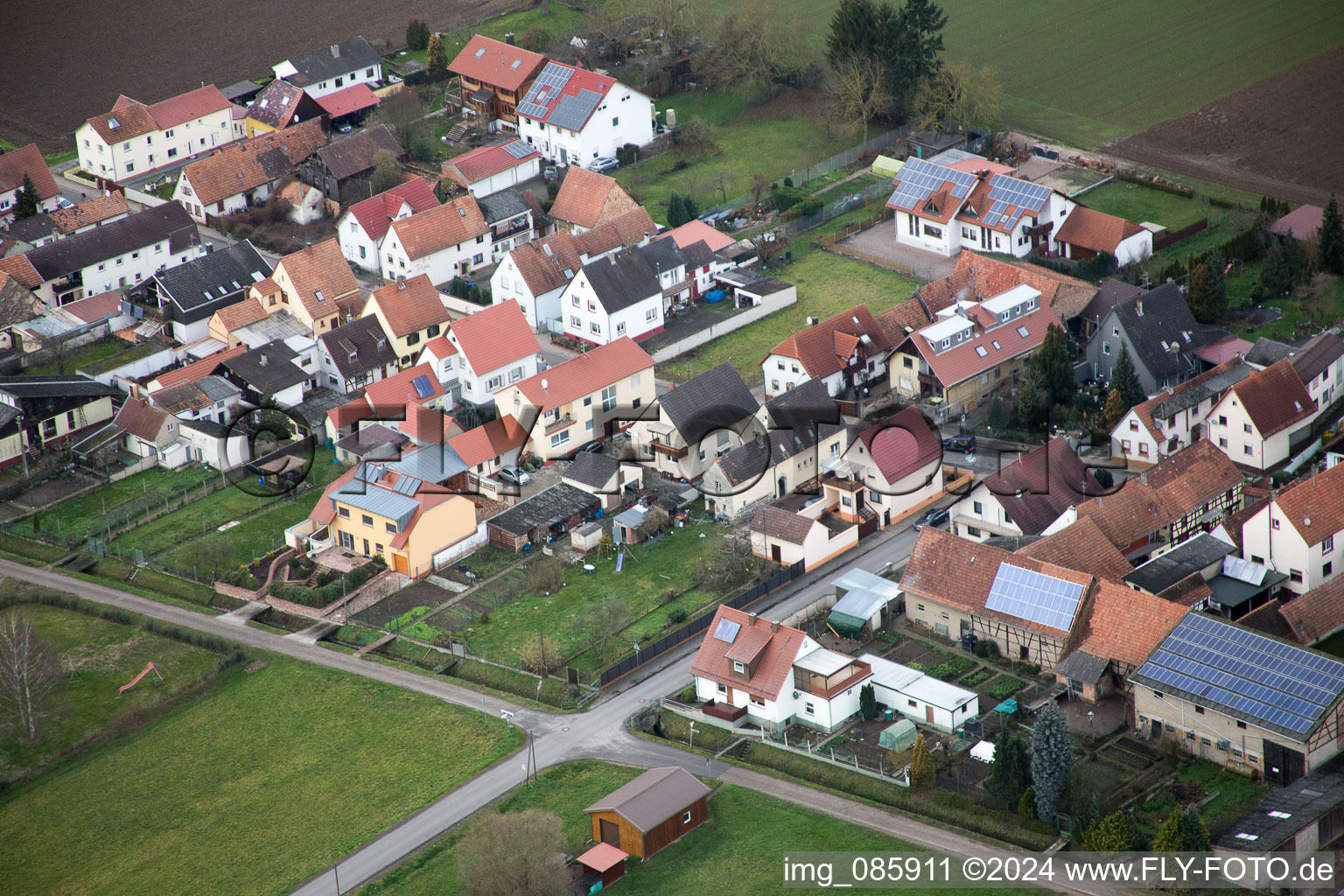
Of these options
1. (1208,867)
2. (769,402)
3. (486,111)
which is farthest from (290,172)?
(1208,867)

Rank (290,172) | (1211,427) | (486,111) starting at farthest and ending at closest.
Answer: (486,111)
(290,172)
(1211,427)

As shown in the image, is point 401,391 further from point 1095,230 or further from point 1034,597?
point 1095,230

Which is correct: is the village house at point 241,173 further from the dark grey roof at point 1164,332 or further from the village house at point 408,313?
the dark grey roof at point 1164,332

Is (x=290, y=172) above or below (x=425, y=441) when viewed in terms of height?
above

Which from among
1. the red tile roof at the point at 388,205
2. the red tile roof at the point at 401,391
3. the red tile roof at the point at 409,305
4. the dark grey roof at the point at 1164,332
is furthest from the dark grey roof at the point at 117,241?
the dark grey roof at the point at 1164,332

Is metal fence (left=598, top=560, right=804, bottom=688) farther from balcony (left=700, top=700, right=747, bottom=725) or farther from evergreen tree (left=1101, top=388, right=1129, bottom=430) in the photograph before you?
evergreen tree (left=1101, top=388, right=1129, bottom=430)

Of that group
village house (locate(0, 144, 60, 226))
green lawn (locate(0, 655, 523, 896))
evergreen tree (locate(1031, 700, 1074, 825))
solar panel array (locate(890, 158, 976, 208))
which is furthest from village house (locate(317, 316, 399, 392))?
evergreen tree (locate(1031, 700, 1074, 825))

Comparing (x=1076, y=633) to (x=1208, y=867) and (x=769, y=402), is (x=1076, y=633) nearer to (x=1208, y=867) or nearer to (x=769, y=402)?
(x=1208, y=867)
